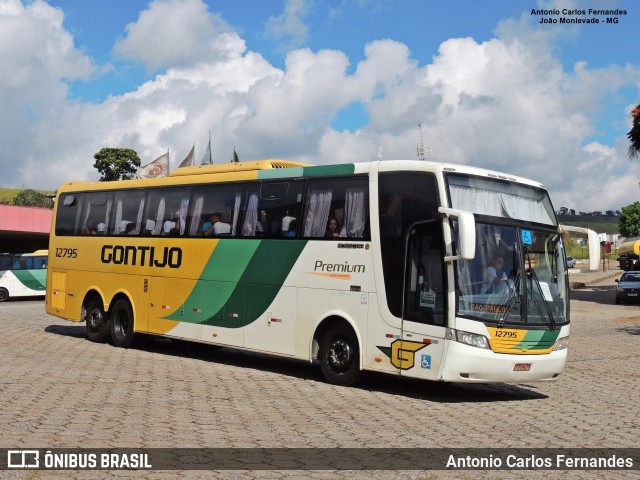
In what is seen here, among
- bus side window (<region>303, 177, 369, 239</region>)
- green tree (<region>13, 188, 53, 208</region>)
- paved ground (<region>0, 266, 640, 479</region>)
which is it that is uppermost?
green tree (<region>13, 188, 53, 208</region>)

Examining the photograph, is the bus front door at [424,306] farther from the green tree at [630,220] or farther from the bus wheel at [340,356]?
the green tree at [630,220]

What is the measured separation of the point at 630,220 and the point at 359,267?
537 feet

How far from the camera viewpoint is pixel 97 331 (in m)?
20.9

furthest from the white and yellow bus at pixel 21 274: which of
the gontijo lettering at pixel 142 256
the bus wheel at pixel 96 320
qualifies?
the gontijo lettering at pixel 142 256

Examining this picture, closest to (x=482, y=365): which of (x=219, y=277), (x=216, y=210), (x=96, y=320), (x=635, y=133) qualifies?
(x=219, y=277)

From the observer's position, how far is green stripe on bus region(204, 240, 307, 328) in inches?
612

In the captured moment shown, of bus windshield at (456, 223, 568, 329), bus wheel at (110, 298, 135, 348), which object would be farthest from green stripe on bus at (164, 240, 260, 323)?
bus windshield at (456, 223, 568, 329)

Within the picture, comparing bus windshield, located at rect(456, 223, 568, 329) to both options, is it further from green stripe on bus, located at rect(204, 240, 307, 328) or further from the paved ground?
green stripe on bus, located at rect(204, 240, 307, 328)

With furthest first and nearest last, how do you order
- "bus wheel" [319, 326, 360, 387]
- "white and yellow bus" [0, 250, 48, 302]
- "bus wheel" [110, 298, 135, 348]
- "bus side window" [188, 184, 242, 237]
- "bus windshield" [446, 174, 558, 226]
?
"white and yellow bus" [0, 250, 48, 302] < "bus wheel" [110, 298, 135, 348] < "bus side window" [188, 184, 242, 237] < "bus wheel" [319, 326, 360, 387] < "bus windshield" [446, 174, 558, 226]

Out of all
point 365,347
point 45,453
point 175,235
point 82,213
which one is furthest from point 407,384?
point 82,213

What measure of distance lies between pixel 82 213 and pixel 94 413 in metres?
12.1

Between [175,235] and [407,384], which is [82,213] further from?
[407,384]

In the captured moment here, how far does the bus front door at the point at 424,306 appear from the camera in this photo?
41.7 ft

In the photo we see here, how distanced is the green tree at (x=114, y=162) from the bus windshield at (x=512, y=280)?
80.8m
